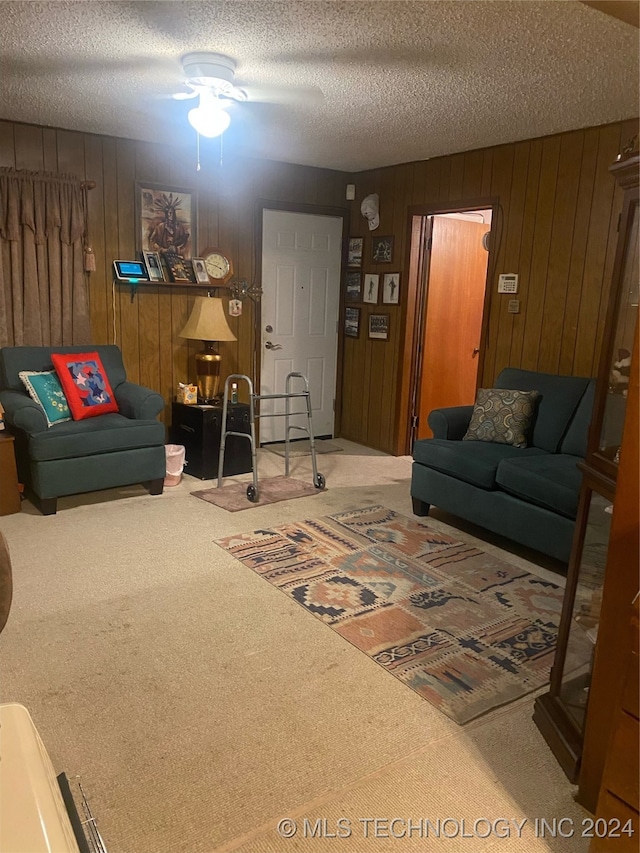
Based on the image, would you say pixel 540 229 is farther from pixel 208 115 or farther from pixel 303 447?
pixel 303 447

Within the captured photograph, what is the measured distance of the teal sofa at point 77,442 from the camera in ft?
12.6

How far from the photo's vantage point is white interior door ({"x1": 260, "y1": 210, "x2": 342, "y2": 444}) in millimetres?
5547

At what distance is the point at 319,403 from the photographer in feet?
19.8

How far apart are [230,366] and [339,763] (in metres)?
3.91

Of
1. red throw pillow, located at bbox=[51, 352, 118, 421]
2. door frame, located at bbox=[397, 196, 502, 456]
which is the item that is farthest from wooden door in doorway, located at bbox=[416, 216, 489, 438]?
red throw pillow, located at bbox=[51, 352, 118, 421]

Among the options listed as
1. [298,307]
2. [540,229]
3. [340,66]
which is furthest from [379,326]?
[340,66]

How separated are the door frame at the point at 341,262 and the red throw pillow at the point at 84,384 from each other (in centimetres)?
152

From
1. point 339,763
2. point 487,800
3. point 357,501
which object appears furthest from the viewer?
point 357,501

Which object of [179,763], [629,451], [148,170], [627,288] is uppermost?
[148,170]

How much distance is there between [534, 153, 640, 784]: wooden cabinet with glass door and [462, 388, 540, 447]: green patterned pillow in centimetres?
191

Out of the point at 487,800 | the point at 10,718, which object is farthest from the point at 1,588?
the point at 487,800

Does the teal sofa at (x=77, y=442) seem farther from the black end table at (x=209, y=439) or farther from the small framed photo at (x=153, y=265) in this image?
the small framed photo at (x=153, y=265)

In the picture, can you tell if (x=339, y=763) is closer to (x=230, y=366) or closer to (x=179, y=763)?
(x=179, y=763)

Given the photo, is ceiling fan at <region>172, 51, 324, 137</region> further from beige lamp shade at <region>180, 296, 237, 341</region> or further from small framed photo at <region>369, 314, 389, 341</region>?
small framed photo at <region>369, 314, 389, 341</region>
